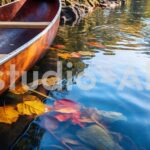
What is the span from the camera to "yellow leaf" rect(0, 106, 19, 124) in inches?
142

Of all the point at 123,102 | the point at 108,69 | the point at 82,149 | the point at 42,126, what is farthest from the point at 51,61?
the point at 82,149

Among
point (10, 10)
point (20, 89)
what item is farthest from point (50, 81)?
point (10, 10)

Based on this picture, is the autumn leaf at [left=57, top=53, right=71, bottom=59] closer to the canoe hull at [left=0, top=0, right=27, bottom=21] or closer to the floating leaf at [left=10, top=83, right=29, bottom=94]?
the canoe hull at [left=0, top=0, right=27, bottom=21]

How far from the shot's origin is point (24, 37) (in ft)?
23.3

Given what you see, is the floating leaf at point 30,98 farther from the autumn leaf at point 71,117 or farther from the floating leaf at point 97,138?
the floating leaf at point 97,138

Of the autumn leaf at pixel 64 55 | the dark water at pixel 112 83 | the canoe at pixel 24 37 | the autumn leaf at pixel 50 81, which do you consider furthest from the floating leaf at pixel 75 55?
the autumn leaf at pixel 50 81

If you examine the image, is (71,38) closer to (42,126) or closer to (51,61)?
(51,61)

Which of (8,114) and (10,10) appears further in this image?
(10,10)

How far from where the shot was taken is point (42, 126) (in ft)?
11.7

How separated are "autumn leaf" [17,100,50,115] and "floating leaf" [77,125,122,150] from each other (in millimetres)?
693

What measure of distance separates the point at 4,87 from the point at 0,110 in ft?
1.08

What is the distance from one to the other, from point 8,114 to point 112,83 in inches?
77.3

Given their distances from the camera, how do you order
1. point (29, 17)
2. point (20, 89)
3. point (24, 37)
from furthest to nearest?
1. point (29, 17)
2. point (24, 37)
3. point (20, 89)

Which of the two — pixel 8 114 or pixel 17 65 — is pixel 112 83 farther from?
pixel 8 114
